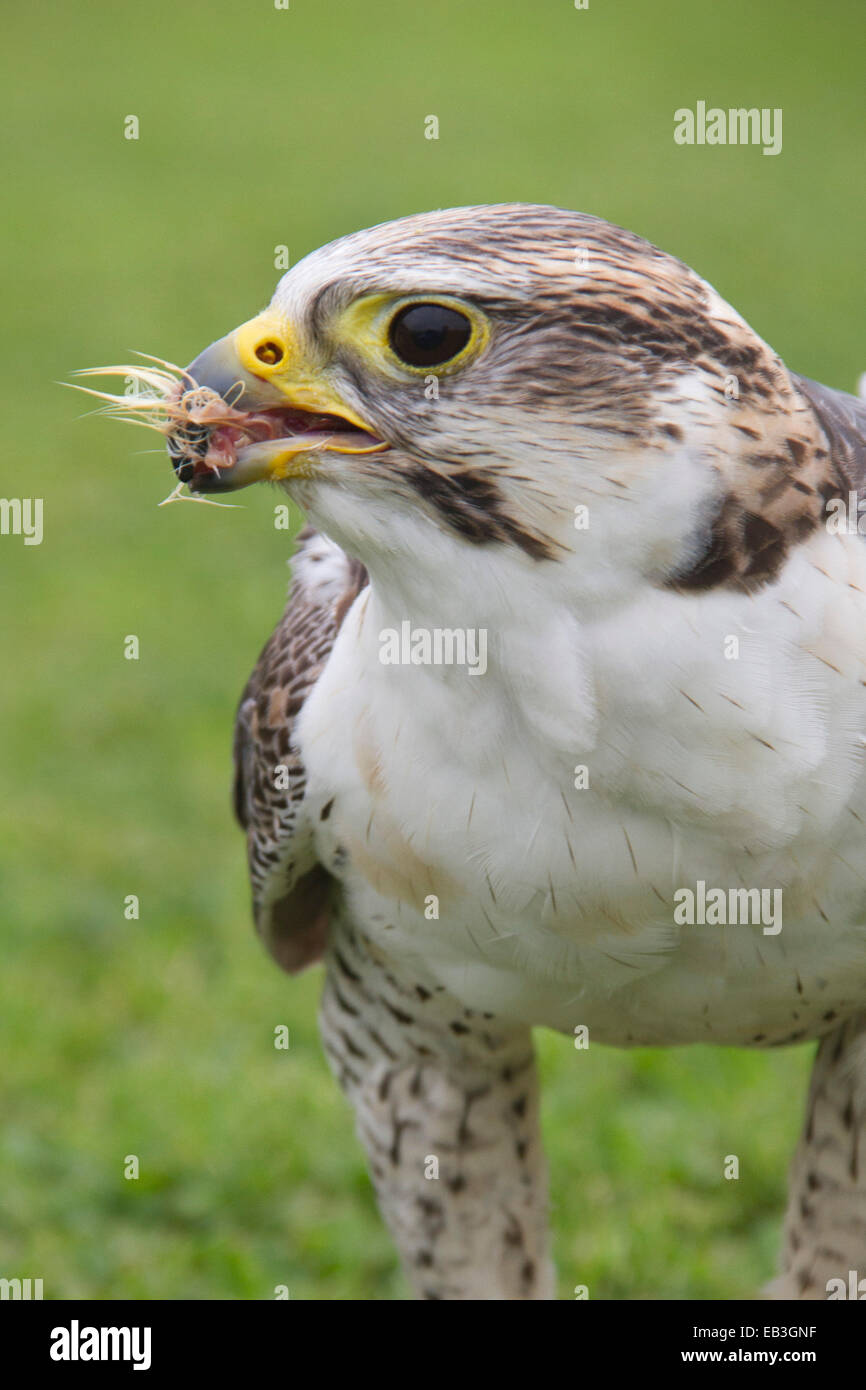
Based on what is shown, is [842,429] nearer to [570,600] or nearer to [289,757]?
[570,600]

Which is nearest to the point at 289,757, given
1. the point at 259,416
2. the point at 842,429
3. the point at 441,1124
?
the point at 259,416

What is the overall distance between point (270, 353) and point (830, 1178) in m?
1.97

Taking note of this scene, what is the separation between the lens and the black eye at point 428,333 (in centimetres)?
231

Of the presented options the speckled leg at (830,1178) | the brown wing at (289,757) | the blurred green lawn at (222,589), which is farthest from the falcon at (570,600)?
the blurred green lawn at (222,589)

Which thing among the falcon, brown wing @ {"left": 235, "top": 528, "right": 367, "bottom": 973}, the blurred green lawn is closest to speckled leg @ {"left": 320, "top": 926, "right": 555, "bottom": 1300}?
brown wing @ {"left": 235, "top": 528, "right": 367, "bottom": 973}

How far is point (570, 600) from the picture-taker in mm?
2334

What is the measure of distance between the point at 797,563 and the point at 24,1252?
2.85 metres

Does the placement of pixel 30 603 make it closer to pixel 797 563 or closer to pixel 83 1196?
pixel 83 1196

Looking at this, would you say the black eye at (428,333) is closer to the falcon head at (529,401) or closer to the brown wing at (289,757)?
the falcon head at (529,401)

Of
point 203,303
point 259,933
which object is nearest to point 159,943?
point 259,933

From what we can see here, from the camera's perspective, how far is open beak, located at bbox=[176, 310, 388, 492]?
2383mm

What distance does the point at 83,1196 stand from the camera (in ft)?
14.6

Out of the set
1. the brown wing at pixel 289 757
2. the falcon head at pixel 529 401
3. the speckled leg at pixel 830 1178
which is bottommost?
the speckled leg at pixel 830 1178

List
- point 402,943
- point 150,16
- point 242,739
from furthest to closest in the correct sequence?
point 150,16
point 242,739
point 402,943
